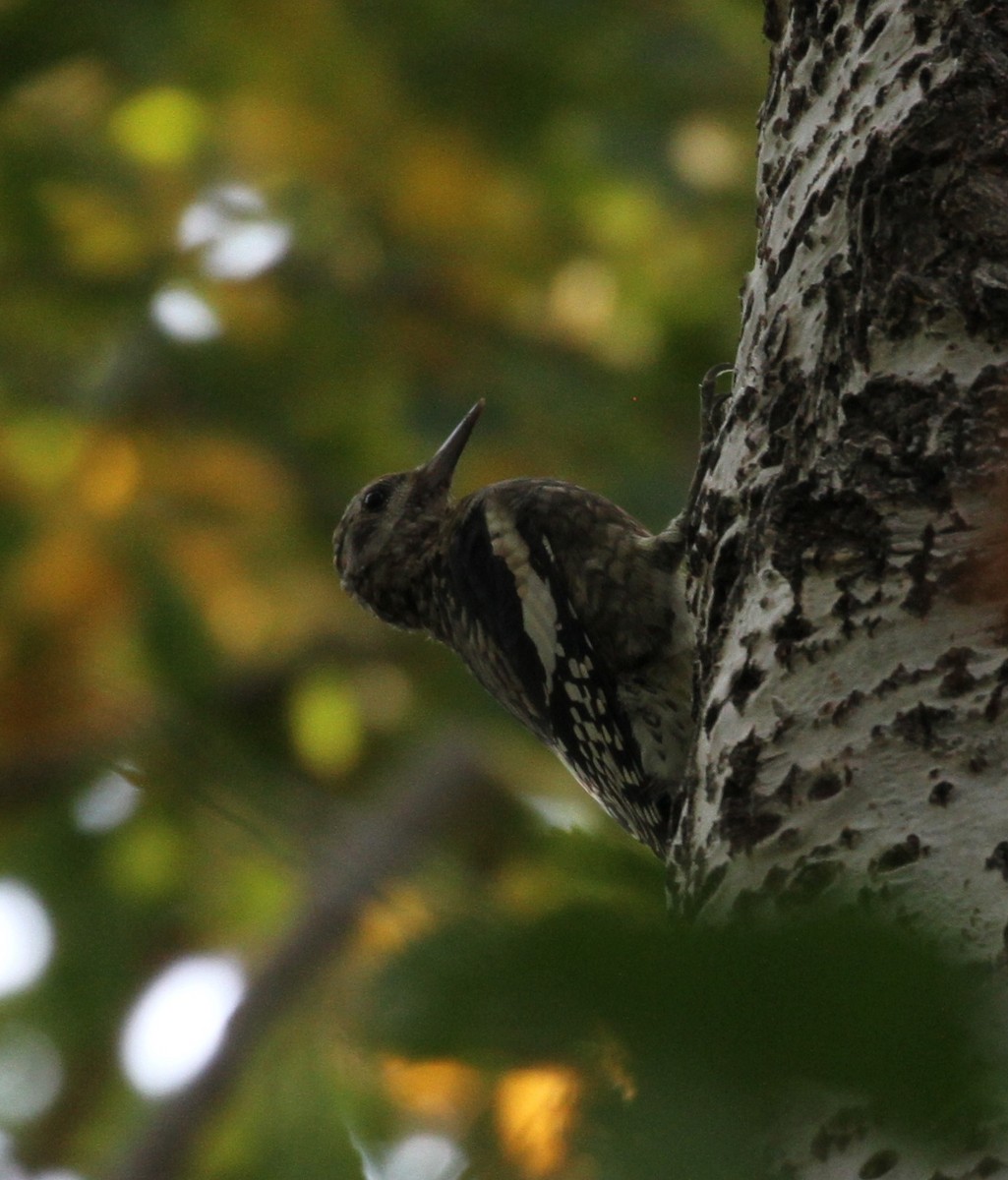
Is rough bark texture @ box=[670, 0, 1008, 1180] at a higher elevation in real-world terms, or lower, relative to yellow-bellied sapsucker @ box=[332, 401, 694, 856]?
higher

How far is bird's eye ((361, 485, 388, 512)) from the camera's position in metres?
4.06

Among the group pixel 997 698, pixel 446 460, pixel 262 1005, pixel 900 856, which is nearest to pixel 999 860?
pixel 900 856

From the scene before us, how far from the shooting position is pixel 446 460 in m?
4.11

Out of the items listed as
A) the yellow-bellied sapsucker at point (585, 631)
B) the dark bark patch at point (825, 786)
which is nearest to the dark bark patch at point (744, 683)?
the dark bark patch at point (825, 786)

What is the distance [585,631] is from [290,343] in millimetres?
3094

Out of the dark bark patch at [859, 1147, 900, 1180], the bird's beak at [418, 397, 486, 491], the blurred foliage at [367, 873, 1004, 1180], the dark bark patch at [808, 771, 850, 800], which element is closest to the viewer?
the blurred foliage at [367, 873, 1004, 1180]

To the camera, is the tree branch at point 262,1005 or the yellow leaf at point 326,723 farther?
the yellow leaf at point 326,723

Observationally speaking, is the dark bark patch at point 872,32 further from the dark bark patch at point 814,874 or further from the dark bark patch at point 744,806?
the dark bark patch at point 814,874

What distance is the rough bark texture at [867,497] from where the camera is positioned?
1.49 m

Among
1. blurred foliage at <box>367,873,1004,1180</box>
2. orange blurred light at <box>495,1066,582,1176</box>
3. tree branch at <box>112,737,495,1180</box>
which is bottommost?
tree branch at <box>112,737,495,1180</box>

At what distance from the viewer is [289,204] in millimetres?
6109

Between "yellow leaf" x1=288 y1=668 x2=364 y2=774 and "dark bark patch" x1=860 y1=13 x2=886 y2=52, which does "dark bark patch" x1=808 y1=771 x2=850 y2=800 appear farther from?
"yellow leaf" x1=288 y1=668 x2=364 y2=774

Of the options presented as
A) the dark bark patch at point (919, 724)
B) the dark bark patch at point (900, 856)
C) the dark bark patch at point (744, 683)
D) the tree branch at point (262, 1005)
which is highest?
the dark bark patch at point (919, 724)

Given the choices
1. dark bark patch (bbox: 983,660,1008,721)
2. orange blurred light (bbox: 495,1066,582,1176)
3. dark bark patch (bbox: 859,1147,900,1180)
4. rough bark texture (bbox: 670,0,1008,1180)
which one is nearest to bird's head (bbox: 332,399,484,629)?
rough bark texture (bbox: 670,0,1008,1180)
